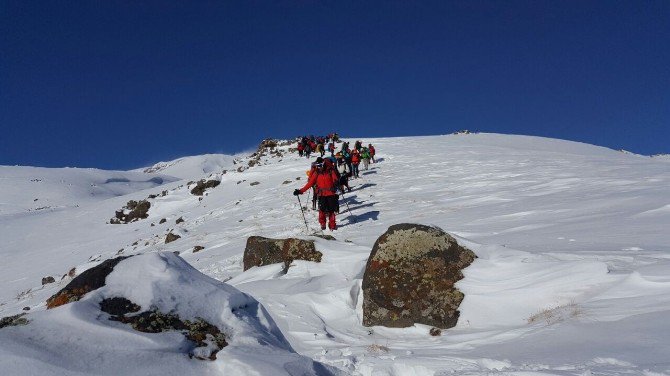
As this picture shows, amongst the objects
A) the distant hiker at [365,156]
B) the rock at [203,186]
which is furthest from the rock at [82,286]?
the rock at [203,186]

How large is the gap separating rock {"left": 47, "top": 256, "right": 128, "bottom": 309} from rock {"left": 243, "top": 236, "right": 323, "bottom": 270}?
16.5ft

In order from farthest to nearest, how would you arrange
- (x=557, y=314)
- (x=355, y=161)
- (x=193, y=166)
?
(x=193, y=166)
(x=355, y=161)
(x=557, y=314)

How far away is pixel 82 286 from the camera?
2984 millimetres

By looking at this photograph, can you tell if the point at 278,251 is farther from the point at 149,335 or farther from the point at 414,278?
the point at 149,335

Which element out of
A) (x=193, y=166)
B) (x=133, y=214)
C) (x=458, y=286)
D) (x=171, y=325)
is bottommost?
(x=458, y=286)

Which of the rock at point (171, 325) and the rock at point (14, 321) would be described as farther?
the rock at point (171, 325)

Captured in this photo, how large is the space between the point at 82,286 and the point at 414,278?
389 cm

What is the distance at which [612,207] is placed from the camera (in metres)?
8.86

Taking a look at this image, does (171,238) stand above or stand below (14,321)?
below

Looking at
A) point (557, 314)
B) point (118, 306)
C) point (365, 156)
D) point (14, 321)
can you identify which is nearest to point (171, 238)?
point (365, 156)

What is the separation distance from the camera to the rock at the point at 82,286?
289 centimetres

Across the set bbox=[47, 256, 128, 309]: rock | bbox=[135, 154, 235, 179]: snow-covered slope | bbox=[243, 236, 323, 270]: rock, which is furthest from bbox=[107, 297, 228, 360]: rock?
bbox=[135, 154, 235, 179]: snow-covered slope

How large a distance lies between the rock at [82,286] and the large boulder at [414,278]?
11.4 ft

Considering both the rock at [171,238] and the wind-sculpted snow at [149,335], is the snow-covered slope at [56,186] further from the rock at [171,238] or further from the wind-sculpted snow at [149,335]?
the wind-sculpted snow at [149,335]
